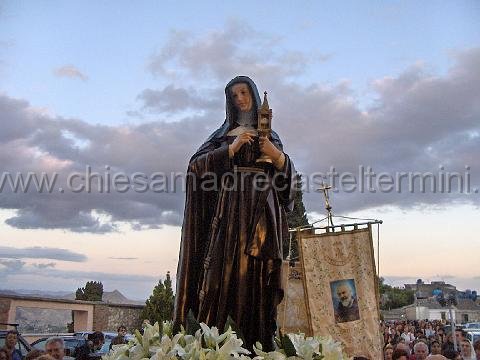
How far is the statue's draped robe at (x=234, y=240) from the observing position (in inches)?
162

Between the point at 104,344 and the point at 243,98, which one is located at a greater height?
the point at 243,98

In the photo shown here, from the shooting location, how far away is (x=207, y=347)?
346 centimetres

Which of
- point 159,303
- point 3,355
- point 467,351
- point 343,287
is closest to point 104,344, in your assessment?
point 3,355

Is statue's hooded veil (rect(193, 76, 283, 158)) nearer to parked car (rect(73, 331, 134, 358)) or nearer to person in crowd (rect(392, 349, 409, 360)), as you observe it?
person in crowd (rect(392, 349, 409, 360))

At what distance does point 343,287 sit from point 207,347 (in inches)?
513

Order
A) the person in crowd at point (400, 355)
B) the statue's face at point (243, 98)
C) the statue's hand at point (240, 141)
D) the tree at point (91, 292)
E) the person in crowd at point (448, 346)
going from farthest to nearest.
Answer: the tree at point (91, 292) < the person in crowd at point (448, 346) < the person in crowd at point (400, 355) < the statue's face at point (243, 98) < the statue's hand at point (240, 141)

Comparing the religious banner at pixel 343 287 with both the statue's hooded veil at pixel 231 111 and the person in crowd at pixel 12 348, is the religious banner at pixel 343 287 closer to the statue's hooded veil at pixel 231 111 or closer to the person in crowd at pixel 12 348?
the person in crowd at pixel 12 348

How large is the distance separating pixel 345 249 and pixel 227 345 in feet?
42.9

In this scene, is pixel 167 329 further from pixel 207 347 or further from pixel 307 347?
pixel 307 347

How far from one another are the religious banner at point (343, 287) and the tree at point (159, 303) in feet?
43.7

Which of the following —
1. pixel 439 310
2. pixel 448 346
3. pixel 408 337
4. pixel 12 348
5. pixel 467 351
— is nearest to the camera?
pixel 12 348

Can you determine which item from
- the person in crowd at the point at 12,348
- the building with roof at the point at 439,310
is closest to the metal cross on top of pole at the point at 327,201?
the person in crowd at the point at 12,348

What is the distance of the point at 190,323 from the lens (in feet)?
12.2

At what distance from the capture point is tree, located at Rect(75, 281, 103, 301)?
43769 mm
